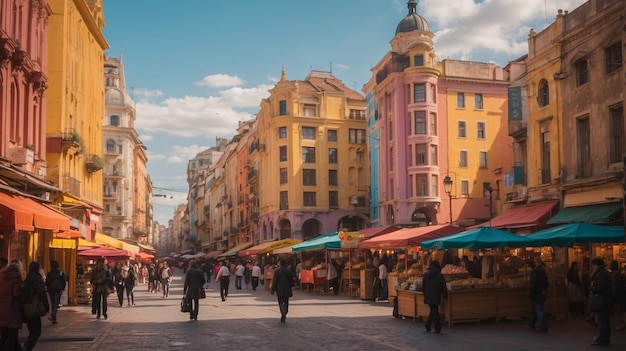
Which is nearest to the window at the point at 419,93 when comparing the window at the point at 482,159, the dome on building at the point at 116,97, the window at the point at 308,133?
the window at the point at 482,159

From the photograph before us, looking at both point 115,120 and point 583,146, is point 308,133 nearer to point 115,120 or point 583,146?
point 115,120

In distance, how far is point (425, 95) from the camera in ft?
182

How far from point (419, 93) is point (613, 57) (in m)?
32.2

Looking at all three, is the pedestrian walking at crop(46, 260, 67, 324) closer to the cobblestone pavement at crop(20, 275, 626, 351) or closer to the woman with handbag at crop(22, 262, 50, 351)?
the cobblestone pavement at crop(20, 275, 626, 351)

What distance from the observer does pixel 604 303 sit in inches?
563

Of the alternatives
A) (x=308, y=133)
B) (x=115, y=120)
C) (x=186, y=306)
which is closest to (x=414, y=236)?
(x=186, y=306)

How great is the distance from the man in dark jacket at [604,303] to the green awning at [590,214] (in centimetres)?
839

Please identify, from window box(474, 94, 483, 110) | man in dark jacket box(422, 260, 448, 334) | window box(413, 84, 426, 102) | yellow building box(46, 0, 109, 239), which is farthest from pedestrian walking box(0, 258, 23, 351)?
window box(474, 94, 483, 110)

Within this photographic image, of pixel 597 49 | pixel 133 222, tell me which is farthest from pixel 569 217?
pixel 133 222

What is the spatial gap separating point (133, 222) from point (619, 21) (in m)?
82.3

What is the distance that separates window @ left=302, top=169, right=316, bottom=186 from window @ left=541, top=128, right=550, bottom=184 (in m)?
42.7

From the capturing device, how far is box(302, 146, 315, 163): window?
71.3 m

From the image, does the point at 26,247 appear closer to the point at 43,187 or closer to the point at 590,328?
the point at 43,187

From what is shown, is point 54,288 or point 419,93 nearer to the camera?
point 54,288
